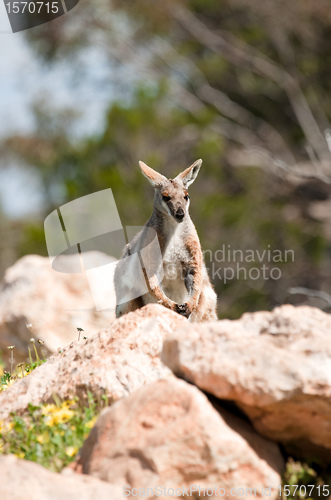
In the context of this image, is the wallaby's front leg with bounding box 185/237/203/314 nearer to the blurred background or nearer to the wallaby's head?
the wallaby's head

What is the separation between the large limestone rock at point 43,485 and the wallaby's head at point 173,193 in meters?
3.19

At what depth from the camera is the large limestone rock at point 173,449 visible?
3.49 m

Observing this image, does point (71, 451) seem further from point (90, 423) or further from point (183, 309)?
point (183, 309)

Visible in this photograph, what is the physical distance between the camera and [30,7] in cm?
1402

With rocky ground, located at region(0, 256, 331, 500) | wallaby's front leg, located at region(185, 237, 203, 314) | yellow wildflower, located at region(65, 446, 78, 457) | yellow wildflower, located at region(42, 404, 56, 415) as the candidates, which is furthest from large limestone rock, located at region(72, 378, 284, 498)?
wallaby's front leg, located at region(185, 237, 203, 314)

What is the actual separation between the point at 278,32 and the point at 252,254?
7.25 metres

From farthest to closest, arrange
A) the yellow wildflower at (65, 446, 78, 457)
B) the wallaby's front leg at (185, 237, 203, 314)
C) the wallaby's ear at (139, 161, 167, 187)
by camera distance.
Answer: the wallaby's ear at (139, 161, 167, 187) → the wallaby's front leg at (185, 237, 203, 314) → the yellow wildflower at (65, 446, 78, 457)

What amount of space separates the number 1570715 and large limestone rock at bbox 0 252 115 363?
370 centimetres

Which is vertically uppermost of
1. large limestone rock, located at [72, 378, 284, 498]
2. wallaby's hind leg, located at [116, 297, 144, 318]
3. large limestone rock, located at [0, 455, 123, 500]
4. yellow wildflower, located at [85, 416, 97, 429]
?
large limestone rock, located at [0, 455, 123, 500]

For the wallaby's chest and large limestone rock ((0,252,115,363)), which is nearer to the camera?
the wallaby's chest

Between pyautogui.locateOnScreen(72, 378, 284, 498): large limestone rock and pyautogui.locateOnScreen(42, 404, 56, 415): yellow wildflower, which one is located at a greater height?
pyautogui.locateOnScreen(72, 378, 284, 498): large limestone rock

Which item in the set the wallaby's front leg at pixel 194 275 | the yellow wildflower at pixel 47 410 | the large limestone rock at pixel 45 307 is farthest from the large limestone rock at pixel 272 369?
the large limestone rock at pixel 45 307

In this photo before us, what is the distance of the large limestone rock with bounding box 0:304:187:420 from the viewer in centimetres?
440

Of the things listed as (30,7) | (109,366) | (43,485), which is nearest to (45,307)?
(109,366)
